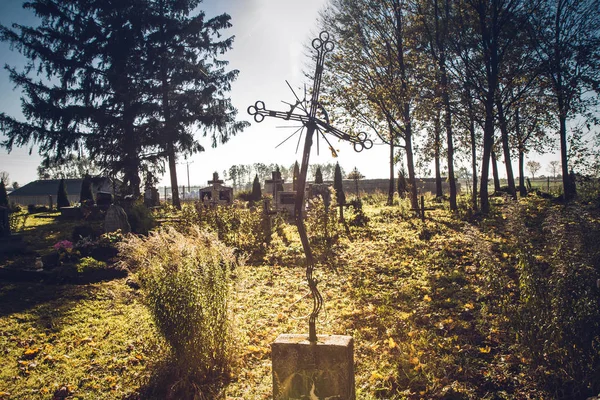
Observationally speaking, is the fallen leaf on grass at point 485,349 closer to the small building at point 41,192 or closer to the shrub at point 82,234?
the shrub at point 82,234

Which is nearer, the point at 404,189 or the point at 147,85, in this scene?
the point at 147,85

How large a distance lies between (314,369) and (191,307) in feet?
4.76

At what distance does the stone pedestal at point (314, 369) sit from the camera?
2701 millimetres

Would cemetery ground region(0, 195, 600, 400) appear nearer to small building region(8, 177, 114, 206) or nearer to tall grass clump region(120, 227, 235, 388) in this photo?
tall grass clump region(120, 227, 235, 388)

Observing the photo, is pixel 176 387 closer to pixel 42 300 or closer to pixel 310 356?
pixel 310 356

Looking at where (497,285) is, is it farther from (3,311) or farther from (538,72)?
(538,72)

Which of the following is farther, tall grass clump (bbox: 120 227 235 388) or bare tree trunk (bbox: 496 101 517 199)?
bare tree trunk (bbox: 496 101 517 199)

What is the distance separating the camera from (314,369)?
2746mm

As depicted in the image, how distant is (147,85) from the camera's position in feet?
68.4

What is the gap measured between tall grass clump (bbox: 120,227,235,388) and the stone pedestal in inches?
42.6

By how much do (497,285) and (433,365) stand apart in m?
1.06

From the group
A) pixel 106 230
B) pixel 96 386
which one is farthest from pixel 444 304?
pixel 106 230

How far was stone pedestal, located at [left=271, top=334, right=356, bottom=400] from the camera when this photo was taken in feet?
8.86

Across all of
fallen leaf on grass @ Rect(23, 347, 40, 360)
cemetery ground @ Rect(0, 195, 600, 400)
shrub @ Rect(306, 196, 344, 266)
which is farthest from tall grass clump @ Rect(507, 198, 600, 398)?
shrub @ Rect(306, 196, 344, 266)
